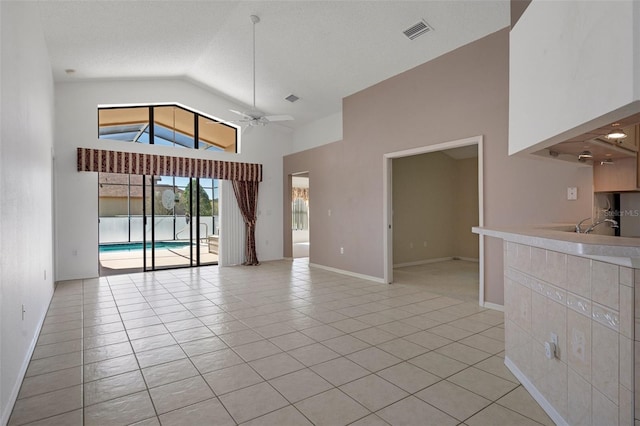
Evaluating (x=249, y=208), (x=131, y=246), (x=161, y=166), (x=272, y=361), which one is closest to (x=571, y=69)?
(x=272, y=361)

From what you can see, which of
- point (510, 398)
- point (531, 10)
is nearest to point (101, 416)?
point (510, 398)

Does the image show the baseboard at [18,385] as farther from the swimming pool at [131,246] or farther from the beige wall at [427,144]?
the beige wall at [427,144]

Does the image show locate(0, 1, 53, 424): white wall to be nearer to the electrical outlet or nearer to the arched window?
the arched window

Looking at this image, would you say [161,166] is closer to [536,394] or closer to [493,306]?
[493,306]

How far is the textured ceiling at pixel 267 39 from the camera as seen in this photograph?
13.2 ft

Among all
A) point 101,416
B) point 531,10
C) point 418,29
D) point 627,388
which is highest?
point 418,29

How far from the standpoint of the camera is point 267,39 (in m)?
5.01

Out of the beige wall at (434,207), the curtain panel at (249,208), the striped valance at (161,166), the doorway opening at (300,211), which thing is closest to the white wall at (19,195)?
the striped valance at (161,166)

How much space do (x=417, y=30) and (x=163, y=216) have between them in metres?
5.73

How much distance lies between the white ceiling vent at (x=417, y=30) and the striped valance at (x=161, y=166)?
14.9 ft

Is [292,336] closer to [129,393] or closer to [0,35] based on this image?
[129,393]

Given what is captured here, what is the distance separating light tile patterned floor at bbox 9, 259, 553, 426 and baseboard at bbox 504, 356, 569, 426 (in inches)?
1.7

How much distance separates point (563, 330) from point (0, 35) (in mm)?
3693

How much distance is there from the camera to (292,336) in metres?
3.32
